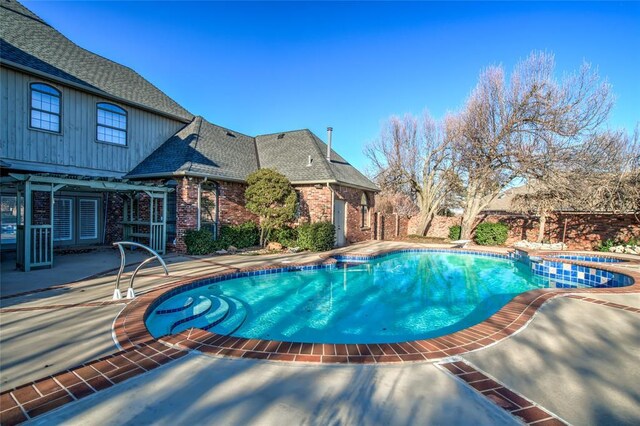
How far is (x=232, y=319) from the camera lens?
5.45 m

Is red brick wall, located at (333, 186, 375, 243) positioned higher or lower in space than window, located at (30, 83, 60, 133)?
lower

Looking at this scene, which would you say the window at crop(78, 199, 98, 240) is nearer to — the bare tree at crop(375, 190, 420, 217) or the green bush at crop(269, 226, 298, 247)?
the green bush at crop(269, 226, 298, 247)

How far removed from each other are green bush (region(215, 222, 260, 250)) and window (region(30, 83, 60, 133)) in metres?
6.58

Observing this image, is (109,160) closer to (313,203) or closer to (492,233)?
(313,203)

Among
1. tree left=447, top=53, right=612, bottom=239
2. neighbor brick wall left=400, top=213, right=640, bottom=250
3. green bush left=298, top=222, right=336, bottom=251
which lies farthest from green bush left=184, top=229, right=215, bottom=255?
neighbor brick wall left=400, top=213, right=640, bottom=250

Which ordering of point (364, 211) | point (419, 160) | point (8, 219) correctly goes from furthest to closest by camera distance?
1. point (419, 160)
2. point (364, 211)
3. point (8, 219)

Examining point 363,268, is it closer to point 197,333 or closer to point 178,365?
point 197,333

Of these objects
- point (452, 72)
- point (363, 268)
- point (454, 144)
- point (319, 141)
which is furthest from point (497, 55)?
point (363, 268)

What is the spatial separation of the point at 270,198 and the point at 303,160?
3.80 metres

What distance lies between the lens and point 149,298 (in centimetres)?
522

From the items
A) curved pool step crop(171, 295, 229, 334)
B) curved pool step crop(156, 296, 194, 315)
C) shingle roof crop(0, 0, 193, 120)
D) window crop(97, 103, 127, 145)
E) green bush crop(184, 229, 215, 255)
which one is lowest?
curved pool step crop(171, 295, 229, 334)

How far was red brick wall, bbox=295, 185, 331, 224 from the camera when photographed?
13594mm

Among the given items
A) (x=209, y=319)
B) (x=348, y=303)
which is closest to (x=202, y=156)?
(x=209, y=319)

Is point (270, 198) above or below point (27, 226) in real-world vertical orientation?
above
